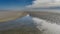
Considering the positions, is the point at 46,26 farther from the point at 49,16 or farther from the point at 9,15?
the point at 9,15

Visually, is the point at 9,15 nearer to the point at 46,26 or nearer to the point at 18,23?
the point at 18,23

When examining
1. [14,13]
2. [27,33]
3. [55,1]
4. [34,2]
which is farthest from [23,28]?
[55,1]

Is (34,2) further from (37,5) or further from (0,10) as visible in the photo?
(0,10)

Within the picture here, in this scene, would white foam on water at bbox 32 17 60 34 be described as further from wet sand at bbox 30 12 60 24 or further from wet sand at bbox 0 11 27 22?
wet sand at bbox 0 11 27 22

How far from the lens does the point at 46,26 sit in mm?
1044

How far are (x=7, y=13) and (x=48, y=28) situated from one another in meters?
0.41

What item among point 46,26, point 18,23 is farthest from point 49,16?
point 18,23

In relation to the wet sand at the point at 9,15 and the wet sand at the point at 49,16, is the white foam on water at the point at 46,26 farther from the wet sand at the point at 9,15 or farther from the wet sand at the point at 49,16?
the wet sand at the point at 9,15

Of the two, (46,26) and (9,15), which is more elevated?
(9,15)

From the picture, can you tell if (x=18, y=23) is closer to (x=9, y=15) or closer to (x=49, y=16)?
(x=9, y=15)

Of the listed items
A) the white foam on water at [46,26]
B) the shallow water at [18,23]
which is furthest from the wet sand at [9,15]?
the white foam on water at [46,26]

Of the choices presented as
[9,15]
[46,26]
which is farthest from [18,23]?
[46,26]

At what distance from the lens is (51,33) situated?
3.37ft

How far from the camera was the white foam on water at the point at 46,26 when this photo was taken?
103 centimetres
